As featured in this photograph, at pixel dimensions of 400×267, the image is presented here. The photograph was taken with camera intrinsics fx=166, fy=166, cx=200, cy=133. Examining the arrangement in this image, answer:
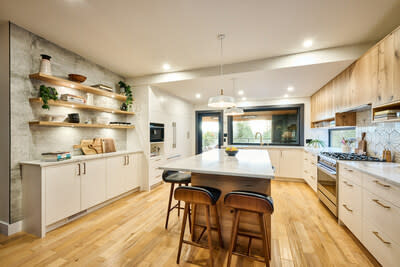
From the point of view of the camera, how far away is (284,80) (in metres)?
3.39

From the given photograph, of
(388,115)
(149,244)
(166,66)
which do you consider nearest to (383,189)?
(388,115)

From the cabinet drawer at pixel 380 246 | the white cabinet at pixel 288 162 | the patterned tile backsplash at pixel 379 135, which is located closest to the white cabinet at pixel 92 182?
the cabinet drawer at pixel 380 246

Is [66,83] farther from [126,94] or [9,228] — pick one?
[9,228]

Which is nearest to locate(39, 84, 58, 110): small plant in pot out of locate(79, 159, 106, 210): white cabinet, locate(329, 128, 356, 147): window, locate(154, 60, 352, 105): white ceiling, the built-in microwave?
locate(79, 159, 106, 210): white cabinet

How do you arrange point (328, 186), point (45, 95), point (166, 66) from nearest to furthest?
1. point (45, 95)
2. point (328, 186)
3. point (166, 66)

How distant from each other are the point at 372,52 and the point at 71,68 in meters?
4.40

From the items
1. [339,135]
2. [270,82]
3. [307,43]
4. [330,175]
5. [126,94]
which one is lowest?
[330,175]

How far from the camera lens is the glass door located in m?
5.95

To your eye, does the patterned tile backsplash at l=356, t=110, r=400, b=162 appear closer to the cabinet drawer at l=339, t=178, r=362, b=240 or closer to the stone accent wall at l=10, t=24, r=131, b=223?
the cabinet drawer at l=339, t=178, r=362, b=240

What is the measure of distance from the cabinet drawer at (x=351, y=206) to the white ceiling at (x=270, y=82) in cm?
183

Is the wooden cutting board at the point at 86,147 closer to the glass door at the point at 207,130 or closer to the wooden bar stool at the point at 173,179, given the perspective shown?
the wooden bar stool at the point at 173,179

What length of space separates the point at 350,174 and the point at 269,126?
332 centimetres

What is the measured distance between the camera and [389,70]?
183cm

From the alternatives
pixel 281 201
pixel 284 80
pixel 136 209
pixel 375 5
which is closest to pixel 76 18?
pixel 136 209
